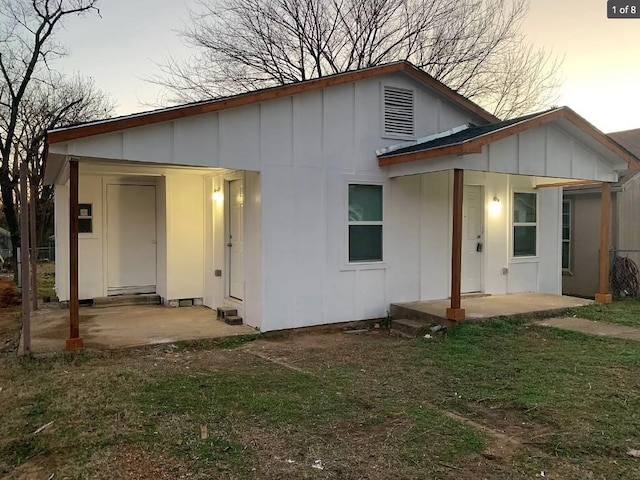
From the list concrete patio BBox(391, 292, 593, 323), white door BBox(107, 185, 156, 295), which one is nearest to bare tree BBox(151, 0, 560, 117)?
white door BBox(107, 185, 156, 295)

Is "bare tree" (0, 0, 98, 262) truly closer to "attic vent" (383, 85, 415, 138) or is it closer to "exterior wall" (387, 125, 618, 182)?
"attic vent" (383, 85, 415, 138)

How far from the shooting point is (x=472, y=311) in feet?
25.8

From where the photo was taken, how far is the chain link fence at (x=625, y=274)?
11281 millimetres

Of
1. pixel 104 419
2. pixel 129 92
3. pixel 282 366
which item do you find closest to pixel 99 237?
pixel 282 366

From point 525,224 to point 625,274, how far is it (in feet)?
10.7

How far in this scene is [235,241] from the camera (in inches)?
324

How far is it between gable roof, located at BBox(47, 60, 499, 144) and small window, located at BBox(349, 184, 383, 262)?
5.50ft

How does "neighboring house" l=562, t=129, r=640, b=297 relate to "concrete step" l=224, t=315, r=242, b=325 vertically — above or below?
above

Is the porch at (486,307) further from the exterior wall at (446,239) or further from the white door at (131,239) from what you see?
the white door at (131,239)

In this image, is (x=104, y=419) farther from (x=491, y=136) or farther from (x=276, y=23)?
(x=276, y=23)

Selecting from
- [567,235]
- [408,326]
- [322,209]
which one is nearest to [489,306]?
[408,326]

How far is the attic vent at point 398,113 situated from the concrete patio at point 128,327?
3974mm

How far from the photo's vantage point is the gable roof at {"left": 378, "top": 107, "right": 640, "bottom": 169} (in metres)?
6.84

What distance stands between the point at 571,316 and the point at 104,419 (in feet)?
23.2
